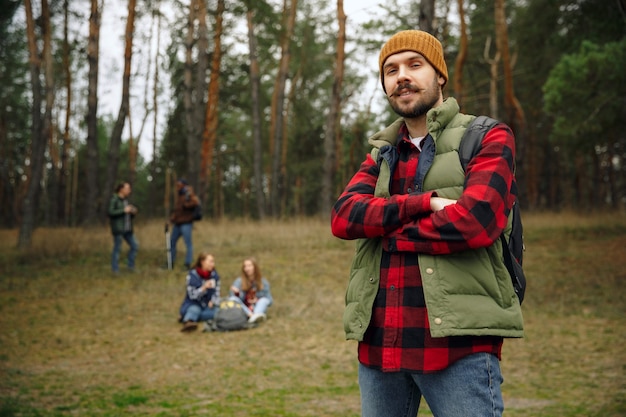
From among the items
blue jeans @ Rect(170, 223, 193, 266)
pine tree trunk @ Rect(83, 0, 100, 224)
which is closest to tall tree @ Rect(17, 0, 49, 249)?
pine tree trunk @ Rect(83, 0, 100, 224)

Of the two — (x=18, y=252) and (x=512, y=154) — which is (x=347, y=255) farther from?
(x=512, y=154)

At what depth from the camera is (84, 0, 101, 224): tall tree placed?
18.1 m

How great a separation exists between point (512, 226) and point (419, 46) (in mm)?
708

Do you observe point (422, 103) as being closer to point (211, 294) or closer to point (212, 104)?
point (211, 294)

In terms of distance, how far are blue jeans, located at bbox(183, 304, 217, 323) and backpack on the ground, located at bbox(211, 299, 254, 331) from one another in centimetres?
39

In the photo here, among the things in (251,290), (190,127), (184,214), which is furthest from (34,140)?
(251,290)

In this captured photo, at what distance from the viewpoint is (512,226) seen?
219cm

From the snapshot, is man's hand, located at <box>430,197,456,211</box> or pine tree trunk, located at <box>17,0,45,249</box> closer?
man's hand, located at <box>430,197,456,211</box>

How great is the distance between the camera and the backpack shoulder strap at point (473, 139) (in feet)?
7.13

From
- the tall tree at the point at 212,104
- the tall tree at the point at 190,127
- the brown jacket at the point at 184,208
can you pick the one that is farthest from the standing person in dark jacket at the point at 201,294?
the tall tree at the point at 212,104

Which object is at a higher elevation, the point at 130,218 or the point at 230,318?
the point at 130,218

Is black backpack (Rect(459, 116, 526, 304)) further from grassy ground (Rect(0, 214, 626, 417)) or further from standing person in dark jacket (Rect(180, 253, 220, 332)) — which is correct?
standing person in dark jacket (Rect(180, 253, 220, 332))

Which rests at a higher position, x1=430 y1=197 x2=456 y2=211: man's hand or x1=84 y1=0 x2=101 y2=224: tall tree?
x1=84 y1=0 x2=101 y2=224: tall tree

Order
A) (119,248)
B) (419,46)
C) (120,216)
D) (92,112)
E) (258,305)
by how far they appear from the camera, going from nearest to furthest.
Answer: (419,46) → (258,305) → (120,216) → (119,248) → (92,112)
